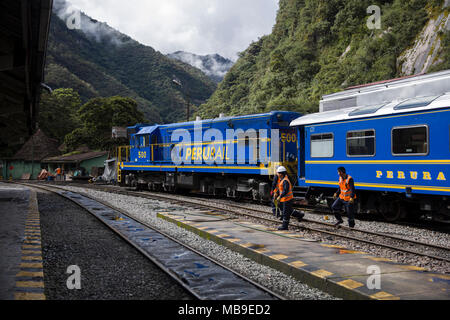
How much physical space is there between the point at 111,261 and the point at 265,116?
10.3 m

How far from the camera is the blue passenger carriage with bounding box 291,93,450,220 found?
10.4m

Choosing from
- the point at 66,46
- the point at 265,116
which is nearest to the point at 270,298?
Answer: the point at 265,116

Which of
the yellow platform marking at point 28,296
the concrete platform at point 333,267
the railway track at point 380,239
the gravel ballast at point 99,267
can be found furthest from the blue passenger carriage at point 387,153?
the yellow platform marking at point 28,296

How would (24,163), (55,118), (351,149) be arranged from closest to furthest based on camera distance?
1. (351,149)
2. (24,163)
3. (55,118)

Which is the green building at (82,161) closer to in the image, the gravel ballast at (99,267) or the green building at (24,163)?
the green building at (24,163)

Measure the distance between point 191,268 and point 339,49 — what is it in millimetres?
52241

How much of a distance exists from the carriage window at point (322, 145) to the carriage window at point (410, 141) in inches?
93.0

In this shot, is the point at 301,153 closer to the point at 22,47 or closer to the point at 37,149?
the point at 22,47

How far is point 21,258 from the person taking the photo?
7.11 metres

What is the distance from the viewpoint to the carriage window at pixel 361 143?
1208 centimetres

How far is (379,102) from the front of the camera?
1277 cm

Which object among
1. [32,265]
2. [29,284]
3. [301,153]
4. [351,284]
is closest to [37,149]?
[301,153]

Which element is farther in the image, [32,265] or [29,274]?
[32,265]
